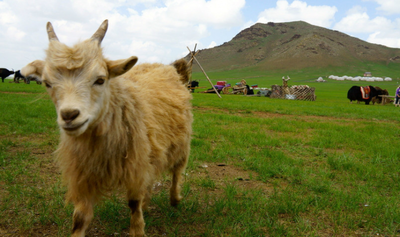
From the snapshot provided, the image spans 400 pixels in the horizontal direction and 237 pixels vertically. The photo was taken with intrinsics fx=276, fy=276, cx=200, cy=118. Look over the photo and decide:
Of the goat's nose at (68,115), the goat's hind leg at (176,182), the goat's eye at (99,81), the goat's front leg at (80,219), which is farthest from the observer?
the goat's hind leg at (176,182)

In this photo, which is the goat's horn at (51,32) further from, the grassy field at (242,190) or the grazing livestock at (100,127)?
the grassy field at (242,190)

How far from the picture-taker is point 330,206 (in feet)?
13.1

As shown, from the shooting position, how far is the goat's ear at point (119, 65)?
266 cm

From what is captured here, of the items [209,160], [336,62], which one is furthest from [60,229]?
[336,62]

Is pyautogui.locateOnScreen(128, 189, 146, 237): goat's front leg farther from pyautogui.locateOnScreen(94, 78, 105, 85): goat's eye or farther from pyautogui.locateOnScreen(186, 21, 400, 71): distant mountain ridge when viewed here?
pyautogui.locateOnScreen(186, 21, 400, 71): distant mountain ridge

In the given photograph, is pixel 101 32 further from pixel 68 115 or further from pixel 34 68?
pixel 68 115

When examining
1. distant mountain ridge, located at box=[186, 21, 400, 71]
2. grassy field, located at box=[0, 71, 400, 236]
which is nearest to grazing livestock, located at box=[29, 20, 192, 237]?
grassy field, located at box=[0, 71, 400, 236]

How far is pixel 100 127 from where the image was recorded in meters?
2.69

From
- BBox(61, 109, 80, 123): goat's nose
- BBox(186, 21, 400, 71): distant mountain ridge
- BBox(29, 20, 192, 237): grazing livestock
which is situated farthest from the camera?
BBox(186, 21, 400, 71): distant mountain ridge

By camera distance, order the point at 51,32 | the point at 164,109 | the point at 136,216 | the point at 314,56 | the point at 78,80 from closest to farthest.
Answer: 1. the point at 78,80
2. the point at 51,32
3. the point at 136,216
4. the point at 164,109
5. the point at 314,56

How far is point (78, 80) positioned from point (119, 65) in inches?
16.7

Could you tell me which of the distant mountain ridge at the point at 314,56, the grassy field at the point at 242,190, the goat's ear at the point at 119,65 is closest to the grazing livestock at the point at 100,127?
the goat's ear at the point at 119,65

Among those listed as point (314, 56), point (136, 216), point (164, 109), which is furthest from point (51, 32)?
point (314, 56)

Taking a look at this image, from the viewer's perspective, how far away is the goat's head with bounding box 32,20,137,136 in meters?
2.25
